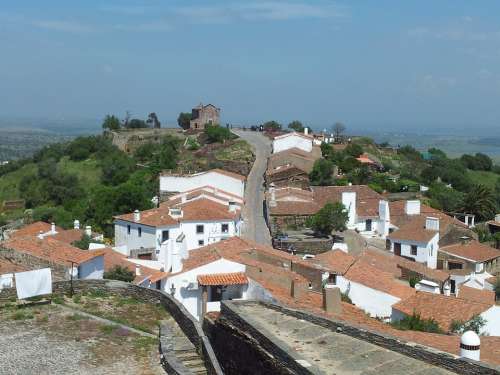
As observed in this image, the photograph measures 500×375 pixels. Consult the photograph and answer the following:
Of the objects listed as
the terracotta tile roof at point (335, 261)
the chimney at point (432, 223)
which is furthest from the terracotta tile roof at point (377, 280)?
the chimney at point (432, 223)

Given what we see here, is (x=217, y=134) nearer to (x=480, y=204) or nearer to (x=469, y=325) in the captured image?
(x=480, y=204)

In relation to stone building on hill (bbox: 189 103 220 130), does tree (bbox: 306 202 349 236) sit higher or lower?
lower

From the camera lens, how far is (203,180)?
41.8m

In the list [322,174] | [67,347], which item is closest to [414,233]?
[322,174]

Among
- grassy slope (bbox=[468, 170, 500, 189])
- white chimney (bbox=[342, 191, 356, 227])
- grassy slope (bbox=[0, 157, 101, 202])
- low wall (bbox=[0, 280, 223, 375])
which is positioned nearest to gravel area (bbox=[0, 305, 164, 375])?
low wall (bbox=[0, 280, 223, 375])

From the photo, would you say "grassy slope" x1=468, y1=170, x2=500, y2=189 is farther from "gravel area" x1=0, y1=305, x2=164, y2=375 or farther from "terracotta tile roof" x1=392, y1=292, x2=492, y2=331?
"gravel area" x1=0, y1=305, x2=164, y2=375

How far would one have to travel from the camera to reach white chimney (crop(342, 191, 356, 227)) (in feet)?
123

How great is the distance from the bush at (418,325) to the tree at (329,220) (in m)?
16.4

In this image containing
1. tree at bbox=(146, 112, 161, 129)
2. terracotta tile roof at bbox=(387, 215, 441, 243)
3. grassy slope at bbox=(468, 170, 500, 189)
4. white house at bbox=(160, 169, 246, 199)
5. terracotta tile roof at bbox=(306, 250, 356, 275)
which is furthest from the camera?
tree at bbox=(146, 112, 161, 129)

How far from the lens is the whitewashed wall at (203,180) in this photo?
1652 inches

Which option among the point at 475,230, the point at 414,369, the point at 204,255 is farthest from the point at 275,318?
the point at 475,230

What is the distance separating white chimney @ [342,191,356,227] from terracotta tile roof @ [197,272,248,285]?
66.8 ft

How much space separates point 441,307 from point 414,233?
15.2 metres

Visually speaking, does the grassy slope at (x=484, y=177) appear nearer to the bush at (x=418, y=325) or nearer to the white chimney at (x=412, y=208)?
the white chimney at (x=412, y=208)
